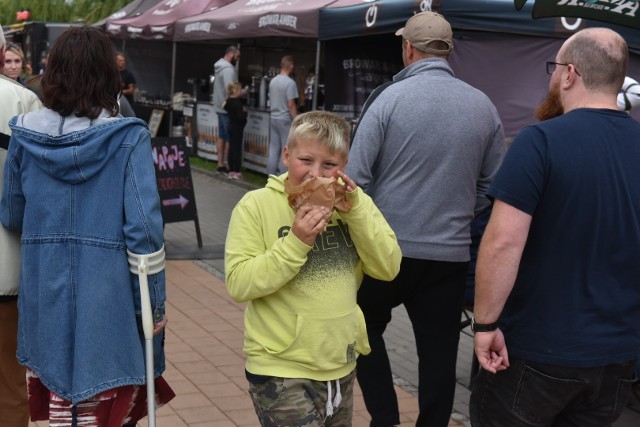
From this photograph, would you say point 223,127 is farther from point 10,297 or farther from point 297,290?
point 297,290

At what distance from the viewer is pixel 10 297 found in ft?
11.2

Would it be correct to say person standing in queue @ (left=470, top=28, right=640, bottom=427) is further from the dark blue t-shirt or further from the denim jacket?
the denim jacket

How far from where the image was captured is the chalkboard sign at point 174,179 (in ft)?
28.6

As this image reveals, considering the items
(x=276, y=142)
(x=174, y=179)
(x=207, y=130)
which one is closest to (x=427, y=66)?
(x=174, y=179)

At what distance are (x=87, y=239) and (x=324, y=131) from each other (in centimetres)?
83

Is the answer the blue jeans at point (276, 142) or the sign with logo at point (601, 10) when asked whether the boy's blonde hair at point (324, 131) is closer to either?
the sign with logo at point (601, 10)

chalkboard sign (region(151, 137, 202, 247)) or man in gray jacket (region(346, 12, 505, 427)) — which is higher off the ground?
man in gray jacket (region(346, 12, 505, 427))

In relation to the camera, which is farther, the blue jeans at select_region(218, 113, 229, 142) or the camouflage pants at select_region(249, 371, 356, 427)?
the blue jeans at select_region(218, 113, 229, 142)

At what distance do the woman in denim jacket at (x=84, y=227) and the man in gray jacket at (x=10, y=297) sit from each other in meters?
0.29

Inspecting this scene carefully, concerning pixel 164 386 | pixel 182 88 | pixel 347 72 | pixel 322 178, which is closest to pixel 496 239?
pixel 322 178

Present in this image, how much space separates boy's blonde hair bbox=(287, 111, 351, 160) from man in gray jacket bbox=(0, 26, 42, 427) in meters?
1.14

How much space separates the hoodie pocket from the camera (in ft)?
9.37

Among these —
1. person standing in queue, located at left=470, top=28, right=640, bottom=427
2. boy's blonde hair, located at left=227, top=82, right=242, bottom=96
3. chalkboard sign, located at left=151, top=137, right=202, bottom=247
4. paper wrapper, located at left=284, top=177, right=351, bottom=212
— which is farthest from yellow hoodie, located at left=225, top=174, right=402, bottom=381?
boy's blonde hair, located at left=227, top=82, right=242, bottom=96

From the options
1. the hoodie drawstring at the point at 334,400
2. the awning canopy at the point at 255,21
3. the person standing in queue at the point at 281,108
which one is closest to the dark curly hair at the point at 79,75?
the hoodie drawstring at the point at 334,400
